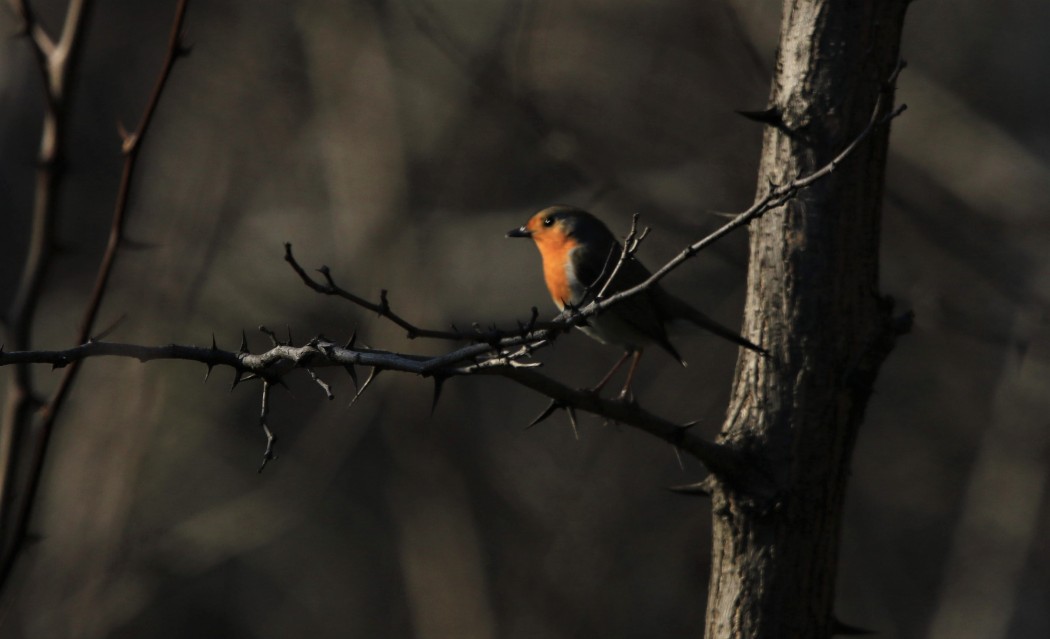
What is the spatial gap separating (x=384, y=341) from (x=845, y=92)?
5604mm

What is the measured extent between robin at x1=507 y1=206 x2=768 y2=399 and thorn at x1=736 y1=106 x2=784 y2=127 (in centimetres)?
140

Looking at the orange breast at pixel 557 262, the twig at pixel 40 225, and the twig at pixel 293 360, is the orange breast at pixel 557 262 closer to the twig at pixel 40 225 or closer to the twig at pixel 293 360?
the twig at pixel 293 360

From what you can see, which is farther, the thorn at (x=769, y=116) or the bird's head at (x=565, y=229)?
the bird's head at (x=565, y=229)

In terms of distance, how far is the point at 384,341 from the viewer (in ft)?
26.7

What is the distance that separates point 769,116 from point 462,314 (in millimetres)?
6395

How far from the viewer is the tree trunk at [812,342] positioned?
2.90 meters

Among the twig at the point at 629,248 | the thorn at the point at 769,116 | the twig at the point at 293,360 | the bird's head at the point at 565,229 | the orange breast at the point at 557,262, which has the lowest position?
the twig at the point at 293,360

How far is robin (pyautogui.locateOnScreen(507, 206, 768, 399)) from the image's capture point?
15.9 ft

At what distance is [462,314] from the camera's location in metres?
9.23

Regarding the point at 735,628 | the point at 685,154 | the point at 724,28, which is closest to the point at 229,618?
the point at 685,154

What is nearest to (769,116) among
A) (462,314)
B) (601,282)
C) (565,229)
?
(601,282)

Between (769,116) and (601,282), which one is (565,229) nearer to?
(601,282)

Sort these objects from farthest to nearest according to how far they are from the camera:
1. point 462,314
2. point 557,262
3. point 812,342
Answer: point 462,314 → point 557,262 → point 812,342

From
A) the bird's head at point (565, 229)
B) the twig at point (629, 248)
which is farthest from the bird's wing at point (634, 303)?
the twig at point (629, 248)
